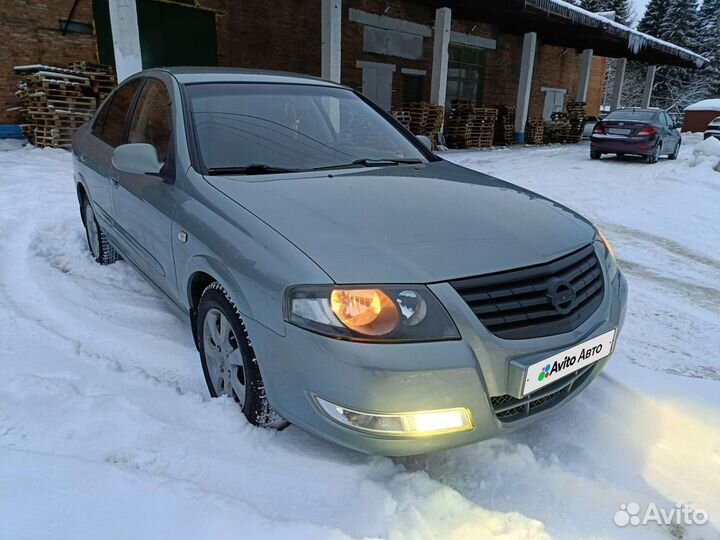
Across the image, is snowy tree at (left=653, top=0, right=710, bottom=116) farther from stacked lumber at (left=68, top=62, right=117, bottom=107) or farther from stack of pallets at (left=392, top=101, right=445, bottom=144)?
stacked lumber at (left=68, top=62, right=117, bottom=107)

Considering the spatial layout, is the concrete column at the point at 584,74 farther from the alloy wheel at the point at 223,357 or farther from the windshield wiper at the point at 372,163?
the alloy wheel at the point at 223,357

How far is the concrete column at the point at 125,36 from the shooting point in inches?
336

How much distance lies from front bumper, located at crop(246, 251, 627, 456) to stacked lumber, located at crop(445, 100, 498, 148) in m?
15.7

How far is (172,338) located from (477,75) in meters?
19.5

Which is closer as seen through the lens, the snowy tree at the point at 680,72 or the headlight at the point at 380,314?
the headlight at the point at 380,314

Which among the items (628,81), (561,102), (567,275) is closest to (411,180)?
(567,275)

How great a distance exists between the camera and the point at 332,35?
11875 millimetres

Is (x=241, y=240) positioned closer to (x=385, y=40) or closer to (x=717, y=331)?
(x=717, y=331)

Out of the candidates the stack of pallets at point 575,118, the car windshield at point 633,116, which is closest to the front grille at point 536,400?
the car windshield at point 633,116

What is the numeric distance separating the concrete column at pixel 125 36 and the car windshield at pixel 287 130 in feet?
22.9

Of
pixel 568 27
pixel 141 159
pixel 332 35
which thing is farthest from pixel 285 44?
pixel 141 159

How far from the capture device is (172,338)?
114 inches

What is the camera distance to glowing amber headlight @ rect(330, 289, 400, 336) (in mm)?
1621

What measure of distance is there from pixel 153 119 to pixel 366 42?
14505 mm
